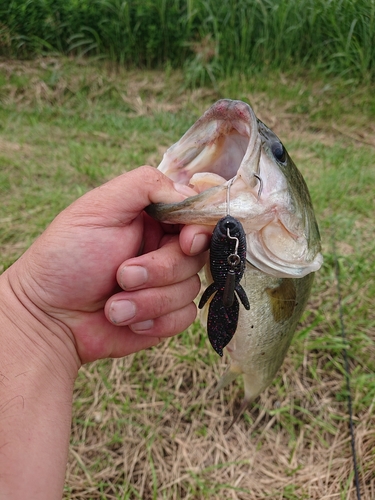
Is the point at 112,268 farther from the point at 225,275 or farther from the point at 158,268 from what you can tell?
the point at 225,275

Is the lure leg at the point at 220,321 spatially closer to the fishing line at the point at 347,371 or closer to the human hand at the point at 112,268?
the human hand at the point at 112,268

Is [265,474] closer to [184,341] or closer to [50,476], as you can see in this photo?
[184,341]

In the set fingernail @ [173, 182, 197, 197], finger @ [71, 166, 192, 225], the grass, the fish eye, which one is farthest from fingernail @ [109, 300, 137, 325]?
the grass

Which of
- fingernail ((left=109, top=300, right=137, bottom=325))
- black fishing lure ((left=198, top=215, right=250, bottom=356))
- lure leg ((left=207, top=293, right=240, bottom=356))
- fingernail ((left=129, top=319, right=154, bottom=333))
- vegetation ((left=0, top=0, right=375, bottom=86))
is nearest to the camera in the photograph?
black fishing lure ((left=198, top=215, right=250, bottom=356))

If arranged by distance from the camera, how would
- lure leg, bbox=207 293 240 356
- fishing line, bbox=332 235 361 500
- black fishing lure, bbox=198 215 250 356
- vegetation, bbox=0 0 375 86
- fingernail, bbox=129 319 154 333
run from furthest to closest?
vegetation, bbox=0 0 375 86
fishing line, bbox=332 235 361 500
fingernail, bbox=129 319 154 333
lure leg, bbox=207 293 240 356
black fishing lure, bbox=198 215 250 356

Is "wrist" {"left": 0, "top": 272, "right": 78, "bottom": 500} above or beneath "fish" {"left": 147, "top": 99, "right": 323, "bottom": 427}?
beneath

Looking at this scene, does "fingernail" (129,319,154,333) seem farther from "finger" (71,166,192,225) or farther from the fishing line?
the fishing line

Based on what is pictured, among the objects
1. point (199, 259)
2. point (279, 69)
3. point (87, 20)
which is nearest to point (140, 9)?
point (87, 20)
